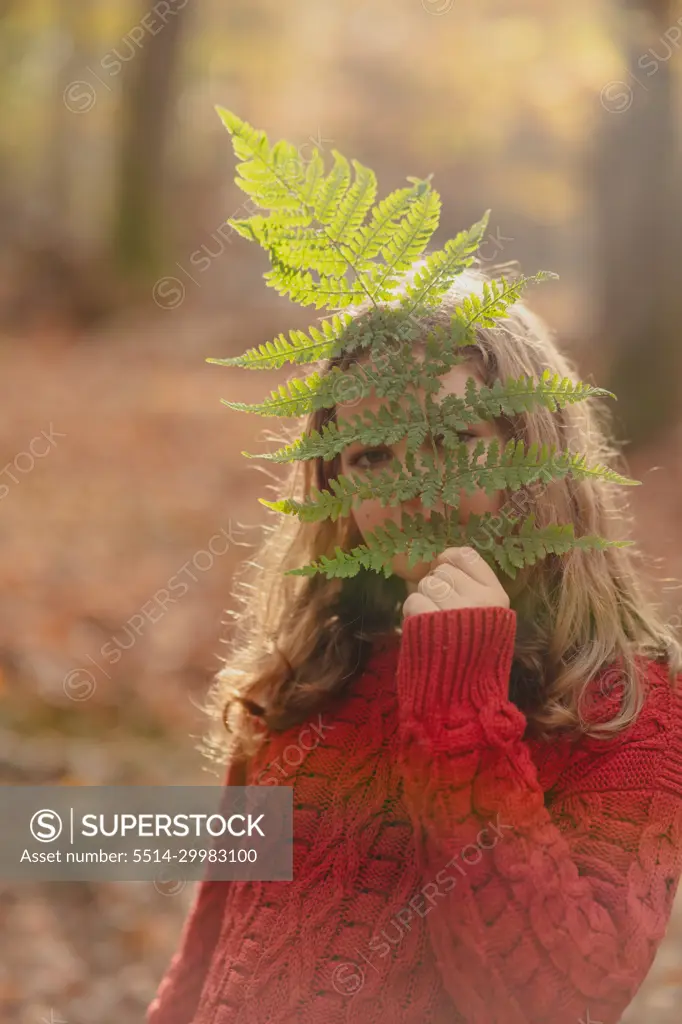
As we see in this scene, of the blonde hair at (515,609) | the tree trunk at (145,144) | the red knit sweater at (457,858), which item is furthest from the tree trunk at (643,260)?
the tree trunk at (145,144)

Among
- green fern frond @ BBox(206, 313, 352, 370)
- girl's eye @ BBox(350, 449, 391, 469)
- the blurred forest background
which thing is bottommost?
the blurred forest background

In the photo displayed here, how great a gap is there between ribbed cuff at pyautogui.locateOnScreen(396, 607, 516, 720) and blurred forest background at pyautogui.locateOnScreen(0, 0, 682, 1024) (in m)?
0.63

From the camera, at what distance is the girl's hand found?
4.44 ft

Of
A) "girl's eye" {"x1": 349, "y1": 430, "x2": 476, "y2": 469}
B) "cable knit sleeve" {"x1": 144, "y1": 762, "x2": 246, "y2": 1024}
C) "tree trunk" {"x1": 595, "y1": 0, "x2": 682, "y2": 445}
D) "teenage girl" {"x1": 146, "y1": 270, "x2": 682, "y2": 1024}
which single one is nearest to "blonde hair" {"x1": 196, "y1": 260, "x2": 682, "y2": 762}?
"teenage girl" {"x1": 146, "y1": 270, "x2": 682, "y2": 1024}

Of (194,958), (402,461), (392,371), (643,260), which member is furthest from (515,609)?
(643,260)

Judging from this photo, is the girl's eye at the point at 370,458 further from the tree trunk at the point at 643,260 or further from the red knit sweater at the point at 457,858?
the tree trunk at the point at 643,260

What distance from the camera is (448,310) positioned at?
1496 mm

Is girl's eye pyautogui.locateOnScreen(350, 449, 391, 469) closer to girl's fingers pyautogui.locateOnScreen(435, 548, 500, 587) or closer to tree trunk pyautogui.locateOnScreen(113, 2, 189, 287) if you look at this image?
girl's fingers pyautogui.locateOnScreen(435, 548, 500, 587)

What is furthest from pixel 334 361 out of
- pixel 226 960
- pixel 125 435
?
pixel 125 435

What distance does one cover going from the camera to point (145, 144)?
10.7m

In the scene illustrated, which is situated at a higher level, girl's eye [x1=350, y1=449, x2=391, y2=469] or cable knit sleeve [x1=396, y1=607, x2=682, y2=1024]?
girl's eye [x1=350, y1=449, x2=391, y2=469]

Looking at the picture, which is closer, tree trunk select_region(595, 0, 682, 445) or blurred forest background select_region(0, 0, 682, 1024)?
blurred forest background select_region(0, 0, 682, 1024)

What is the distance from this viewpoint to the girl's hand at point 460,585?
4.44 ft

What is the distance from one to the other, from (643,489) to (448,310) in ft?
14.7
